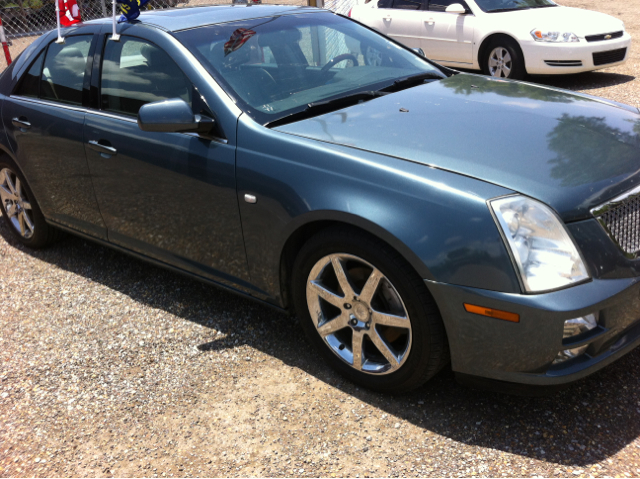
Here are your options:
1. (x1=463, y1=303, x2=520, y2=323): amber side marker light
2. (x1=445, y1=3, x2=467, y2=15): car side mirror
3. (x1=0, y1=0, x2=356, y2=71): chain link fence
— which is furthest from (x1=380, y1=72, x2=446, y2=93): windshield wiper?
(x1=0, y1=0, x2=356, y2=71): chain link fence

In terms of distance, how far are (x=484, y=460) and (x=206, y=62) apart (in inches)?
90.5

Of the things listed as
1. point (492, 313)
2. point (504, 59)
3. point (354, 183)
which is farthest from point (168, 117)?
point (504, 59)

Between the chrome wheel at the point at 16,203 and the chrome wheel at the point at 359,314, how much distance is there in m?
2.82

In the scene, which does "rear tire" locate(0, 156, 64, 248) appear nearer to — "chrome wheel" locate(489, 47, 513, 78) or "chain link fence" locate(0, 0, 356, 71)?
"chrome wheel" locate(489, 47, 513, 78)

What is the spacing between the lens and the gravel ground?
2623mm

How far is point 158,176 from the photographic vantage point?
3.49 m

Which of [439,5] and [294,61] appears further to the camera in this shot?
[439,5]

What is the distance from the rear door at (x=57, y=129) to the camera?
401 cm

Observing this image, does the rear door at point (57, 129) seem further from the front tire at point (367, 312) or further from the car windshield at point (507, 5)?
the car windshield at point (507, 5)

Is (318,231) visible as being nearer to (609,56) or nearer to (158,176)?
(158,176)

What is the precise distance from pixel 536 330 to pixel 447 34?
768cm

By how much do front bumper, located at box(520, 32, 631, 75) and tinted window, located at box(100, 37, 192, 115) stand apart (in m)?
6.21

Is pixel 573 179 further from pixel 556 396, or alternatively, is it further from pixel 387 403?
pixel 387 403

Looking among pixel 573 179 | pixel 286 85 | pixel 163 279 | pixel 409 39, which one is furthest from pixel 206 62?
pixel 409 39
